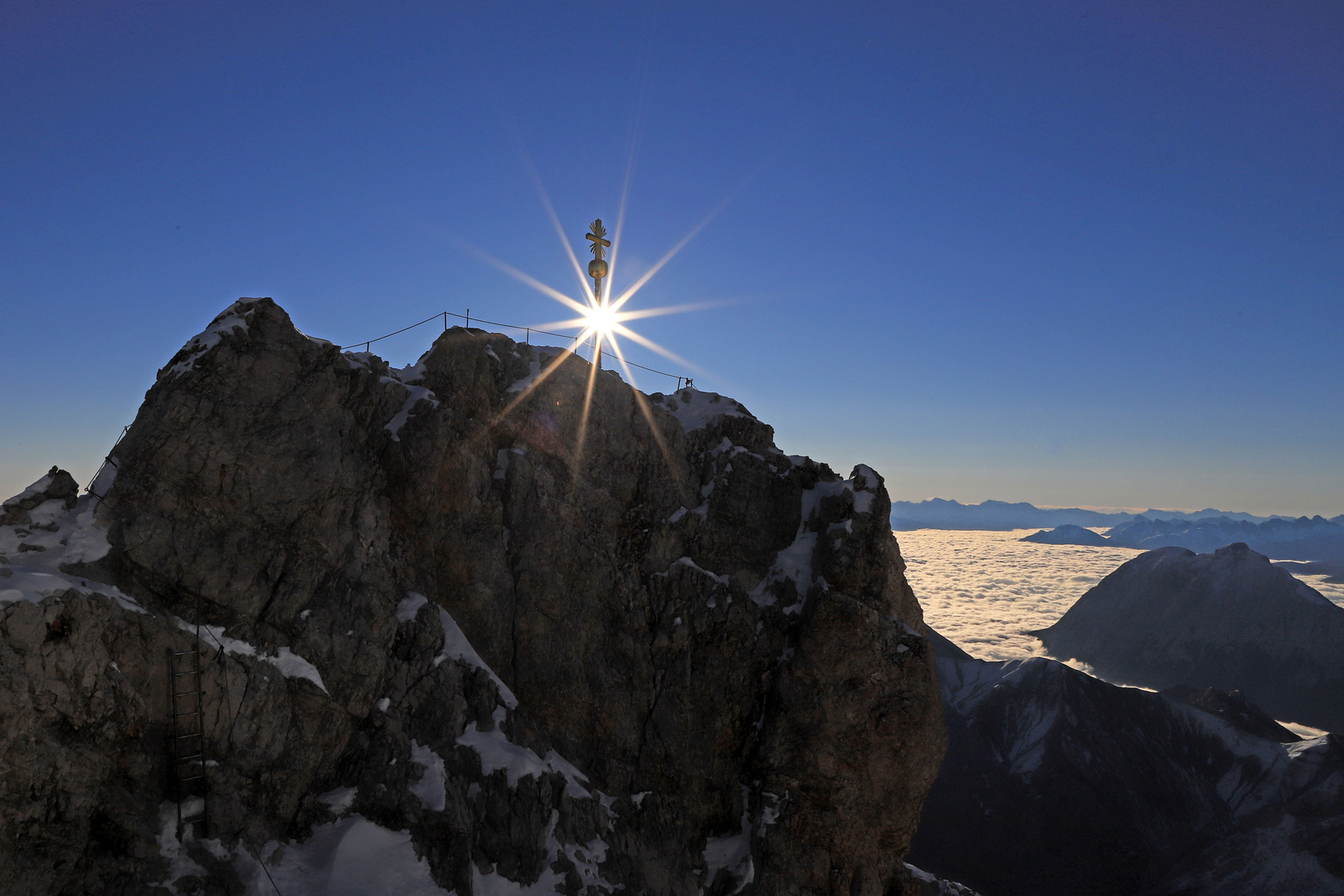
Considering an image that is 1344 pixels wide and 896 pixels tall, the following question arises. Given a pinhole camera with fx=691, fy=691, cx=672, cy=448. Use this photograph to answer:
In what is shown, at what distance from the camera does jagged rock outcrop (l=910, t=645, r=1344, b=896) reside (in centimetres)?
6047

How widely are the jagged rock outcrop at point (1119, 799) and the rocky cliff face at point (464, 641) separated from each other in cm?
4304

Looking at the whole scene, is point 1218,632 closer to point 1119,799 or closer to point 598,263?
point 1119,799

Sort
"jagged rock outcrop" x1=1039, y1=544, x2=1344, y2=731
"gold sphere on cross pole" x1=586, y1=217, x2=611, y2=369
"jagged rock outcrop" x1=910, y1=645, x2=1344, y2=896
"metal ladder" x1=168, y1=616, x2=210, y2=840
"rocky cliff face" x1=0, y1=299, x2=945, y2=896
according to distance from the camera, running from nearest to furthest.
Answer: "rocky cliff face" x1=0, y1=299, x2=945, y2=896, "metal ladder" x1=168, y1=616, x2=210, y2=840, "gold sphere on cross pole" x1=586, y1=217, x2=611, y2=369, "jagged rock outcrop" x1=910, y1=645, x2=1344, y2=896, "jagged rock outcrop" x1=1039, y1=544, x2=1344, y2=731

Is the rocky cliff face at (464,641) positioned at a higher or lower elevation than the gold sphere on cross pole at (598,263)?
lower

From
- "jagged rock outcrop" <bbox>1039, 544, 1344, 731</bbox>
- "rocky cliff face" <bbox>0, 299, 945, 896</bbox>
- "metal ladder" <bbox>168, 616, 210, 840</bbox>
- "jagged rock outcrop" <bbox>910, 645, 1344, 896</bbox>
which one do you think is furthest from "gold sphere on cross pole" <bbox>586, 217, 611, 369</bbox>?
"jagged rock outcrop" <bbox>1039, 544, 1344, 731</bbox>

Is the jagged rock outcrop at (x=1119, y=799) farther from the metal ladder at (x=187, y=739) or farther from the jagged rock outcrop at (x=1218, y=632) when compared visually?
the metal ladder at (x=187, y=739)

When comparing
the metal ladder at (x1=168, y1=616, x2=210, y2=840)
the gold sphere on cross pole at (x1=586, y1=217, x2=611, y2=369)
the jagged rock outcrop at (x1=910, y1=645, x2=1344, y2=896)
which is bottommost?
the jagged rock outcrop at (x1=910, y1=645, x2=1344, y2=896)

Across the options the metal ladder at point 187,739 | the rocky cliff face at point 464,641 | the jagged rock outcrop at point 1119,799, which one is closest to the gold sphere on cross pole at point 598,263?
the rocky cliff face at point 464,641

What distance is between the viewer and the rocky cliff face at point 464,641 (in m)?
21.6

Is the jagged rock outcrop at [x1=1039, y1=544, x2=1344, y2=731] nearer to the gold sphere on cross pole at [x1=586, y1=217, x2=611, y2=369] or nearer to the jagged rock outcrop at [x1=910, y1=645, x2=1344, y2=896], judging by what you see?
the jagged rock outcrop at [x1=910, y1=645, x2=1344, y2=896]

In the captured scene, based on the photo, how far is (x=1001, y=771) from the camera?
248ft

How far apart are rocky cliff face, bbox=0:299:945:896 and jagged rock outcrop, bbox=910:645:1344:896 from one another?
43.0 metres

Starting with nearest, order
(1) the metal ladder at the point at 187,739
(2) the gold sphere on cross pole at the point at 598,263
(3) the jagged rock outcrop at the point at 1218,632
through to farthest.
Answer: (1) the metal ladder at the point at 187,739 < (2) the gold sphere on cross pole at the point at 598,263 < (3) the jagged rock outcrop at the point at 1218,632

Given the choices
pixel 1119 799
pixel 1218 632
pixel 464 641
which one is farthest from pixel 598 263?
pixel 1218 632
